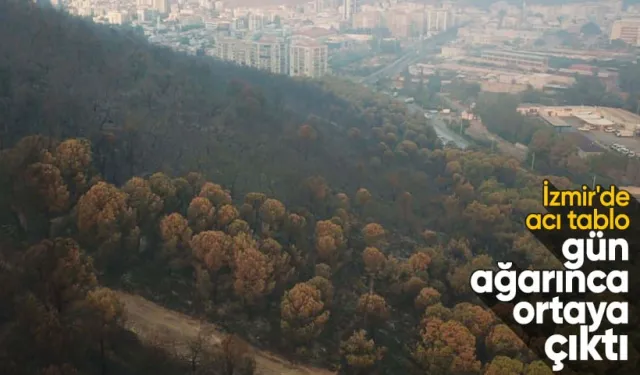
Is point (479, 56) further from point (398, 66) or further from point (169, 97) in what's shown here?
point (169, 97)

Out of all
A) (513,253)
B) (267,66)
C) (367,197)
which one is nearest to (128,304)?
(367,197)

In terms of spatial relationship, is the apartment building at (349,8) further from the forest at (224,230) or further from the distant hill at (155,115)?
the forest at (224,230)

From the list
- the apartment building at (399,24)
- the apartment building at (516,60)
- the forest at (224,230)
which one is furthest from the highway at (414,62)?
the forest at (224,230)

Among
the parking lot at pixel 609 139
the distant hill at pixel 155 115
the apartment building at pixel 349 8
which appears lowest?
the parking lot at pixel 609 139

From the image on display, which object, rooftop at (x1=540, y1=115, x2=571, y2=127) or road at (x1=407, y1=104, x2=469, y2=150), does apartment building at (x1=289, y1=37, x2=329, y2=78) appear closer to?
road at (x1=407, y1=104, x2=469, y2=150)

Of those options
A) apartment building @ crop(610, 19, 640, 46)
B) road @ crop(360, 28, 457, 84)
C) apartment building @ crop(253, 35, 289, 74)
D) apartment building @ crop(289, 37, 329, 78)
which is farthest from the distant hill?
apartment building @ crop(610, 19, 640, 46)

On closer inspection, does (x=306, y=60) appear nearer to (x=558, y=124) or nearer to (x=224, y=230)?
(x=558, y=124)
